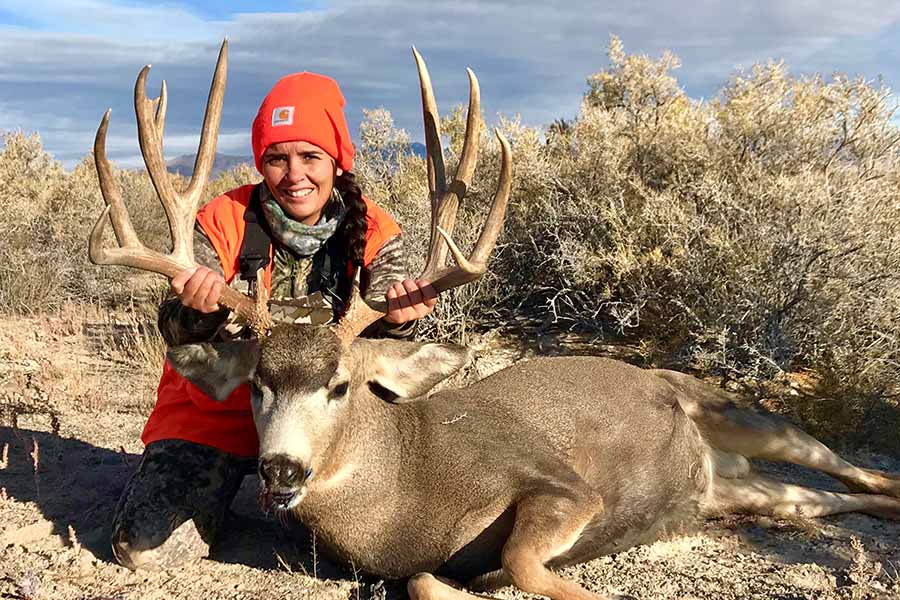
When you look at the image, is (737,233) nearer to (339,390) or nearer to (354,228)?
(354,228)

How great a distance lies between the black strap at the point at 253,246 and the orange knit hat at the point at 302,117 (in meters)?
0.26

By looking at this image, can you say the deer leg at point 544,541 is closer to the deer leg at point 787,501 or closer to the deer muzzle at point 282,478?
the deer muzzle at point 282,478

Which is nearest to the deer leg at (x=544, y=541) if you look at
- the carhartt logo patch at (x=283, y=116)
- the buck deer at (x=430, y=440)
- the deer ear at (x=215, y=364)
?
the buck deer at (x=430, y=440)

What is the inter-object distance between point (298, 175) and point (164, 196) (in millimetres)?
716

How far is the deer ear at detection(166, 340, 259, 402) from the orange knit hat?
1125 millimetres

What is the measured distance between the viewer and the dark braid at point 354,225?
4.33m

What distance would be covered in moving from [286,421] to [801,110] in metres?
6.34

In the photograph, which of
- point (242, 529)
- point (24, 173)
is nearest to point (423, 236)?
point (242, 529)

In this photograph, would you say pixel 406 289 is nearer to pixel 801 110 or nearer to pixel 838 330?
pixel 838 330

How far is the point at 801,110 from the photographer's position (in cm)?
781

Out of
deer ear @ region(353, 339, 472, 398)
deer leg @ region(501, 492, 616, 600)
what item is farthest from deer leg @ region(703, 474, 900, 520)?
deer ear @ region(353, 339, 472, 398)

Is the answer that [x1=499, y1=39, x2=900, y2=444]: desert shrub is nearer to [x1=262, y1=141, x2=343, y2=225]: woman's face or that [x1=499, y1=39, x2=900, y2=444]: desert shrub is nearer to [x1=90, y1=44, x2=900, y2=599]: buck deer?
[x1=90, y1=44, x2=900, y2=599]: buck deer

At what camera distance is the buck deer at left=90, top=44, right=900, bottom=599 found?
3.35 metres

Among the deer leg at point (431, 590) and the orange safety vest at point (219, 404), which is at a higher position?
the orange safety vest at point (219, 404)
